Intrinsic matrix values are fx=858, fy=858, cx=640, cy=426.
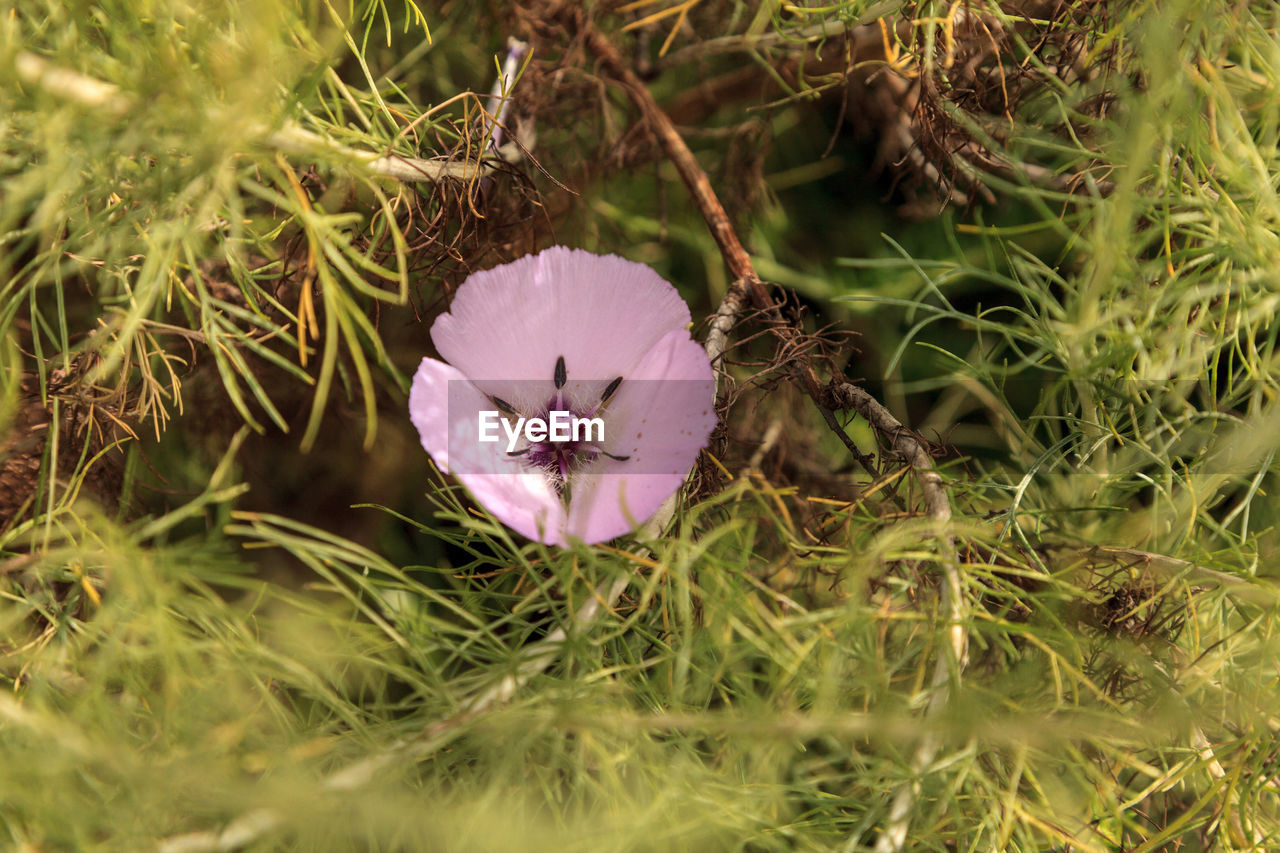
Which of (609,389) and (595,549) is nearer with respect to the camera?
(595,549)

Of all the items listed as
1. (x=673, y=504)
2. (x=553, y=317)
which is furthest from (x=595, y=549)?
(x=553, y=317)

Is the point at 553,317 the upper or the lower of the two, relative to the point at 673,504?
upper

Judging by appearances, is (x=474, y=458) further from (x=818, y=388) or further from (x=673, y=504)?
(x=818, y=388)

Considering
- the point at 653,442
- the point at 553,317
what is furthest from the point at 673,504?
the point at 553,317

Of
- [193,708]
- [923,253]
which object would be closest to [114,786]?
[193,708]

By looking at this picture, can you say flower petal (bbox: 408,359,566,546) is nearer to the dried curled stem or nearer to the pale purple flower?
the pale purple flower

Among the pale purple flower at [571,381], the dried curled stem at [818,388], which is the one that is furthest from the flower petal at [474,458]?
the dried curled stem at [818,388]

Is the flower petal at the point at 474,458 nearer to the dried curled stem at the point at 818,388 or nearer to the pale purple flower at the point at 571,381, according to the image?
the pale purple flower at the point at 571,381
